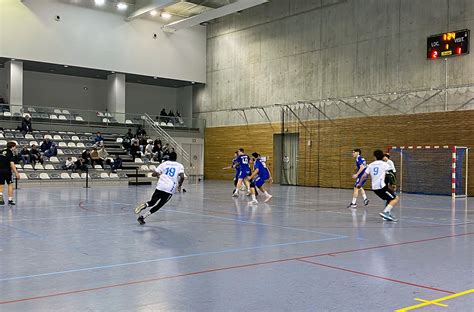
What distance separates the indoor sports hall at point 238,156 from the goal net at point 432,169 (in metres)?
0.10

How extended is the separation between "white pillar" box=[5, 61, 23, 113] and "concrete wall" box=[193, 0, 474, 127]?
46.4ft

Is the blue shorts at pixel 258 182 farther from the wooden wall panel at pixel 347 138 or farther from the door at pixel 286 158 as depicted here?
the door at pixel 286 158

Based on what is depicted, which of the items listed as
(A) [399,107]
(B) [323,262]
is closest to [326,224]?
(B) [323,262]

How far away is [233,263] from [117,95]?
31.6m

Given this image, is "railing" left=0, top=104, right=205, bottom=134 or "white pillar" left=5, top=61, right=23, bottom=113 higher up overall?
"white pillar" left=5, top=61, right=23, bottom=113

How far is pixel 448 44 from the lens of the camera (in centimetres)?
2445

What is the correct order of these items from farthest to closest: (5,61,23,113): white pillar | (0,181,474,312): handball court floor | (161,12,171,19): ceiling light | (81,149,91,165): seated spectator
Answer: (161,12,171,19): ceiling light
(5,61,23,113): white pillar
(81,149,91,165): seated spectator
(0,181,474,312): handball court floor

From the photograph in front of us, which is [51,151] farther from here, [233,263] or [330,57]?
[233,263]

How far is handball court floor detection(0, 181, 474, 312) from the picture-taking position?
206 inches

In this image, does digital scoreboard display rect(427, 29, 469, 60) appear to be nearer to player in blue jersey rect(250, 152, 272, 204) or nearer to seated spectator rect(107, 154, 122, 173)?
player in blue jersey rect(250, 152, 272, 204)

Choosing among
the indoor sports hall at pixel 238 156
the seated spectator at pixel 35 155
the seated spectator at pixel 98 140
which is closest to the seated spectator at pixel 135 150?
the indoor sports hall at pixel 238 156

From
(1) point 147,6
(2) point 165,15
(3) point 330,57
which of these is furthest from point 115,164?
(3) point 330,57

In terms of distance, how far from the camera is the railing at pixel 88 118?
3253 centimetres

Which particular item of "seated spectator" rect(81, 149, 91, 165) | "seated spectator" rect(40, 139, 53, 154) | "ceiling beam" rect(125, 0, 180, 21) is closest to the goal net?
"ceiling beam" rect(125, 0, 180, 21)
